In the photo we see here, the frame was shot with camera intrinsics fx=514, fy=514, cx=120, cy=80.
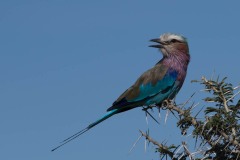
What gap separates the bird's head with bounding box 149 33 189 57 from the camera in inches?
358

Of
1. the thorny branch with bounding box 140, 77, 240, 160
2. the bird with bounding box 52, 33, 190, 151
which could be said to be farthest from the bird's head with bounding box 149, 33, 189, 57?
the thorny branch with bounding box 140, 77, 240, 160

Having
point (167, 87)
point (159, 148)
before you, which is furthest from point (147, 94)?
point (159, 148)

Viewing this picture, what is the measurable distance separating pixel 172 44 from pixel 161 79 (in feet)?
2.80

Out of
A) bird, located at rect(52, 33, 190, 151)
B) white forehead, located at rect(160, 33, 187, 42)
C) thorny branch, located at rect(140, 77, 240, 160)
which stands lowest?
thorny branch, located at rect(140, 77, 240, 160)

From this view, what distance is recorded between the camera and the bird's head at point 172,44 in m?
9.10

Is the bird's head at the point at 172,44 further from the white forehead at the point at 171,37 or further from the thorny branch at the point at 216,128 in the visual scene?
the thorny branch at the point at 216,128

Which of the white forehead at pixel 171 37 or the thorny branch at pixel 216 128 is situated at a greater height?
the white forehead at pixel 171 37

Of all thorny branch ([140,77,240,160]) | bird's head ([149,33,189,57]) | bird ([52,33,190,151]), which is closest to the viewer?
thorny branch ([140,77,240,160])

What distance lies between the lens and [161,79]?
8641 millimetres

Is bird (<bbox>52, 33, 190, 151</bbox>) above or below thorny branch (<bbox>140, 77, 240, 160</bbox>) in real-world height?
above

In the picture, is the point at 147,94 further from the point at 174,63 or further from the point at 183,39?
the point at 183,39

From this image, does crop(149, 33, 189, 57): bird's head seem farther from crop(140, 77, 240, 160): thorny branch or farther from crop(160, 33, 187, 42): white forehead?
crop(140, 77, 240, 160): thorny branch

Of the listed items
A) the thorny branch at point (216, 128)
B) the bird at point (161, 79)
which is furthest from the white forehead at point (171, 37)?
the thorny branch at point (216, 128)

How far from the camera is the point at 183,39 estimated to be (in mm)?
9305
